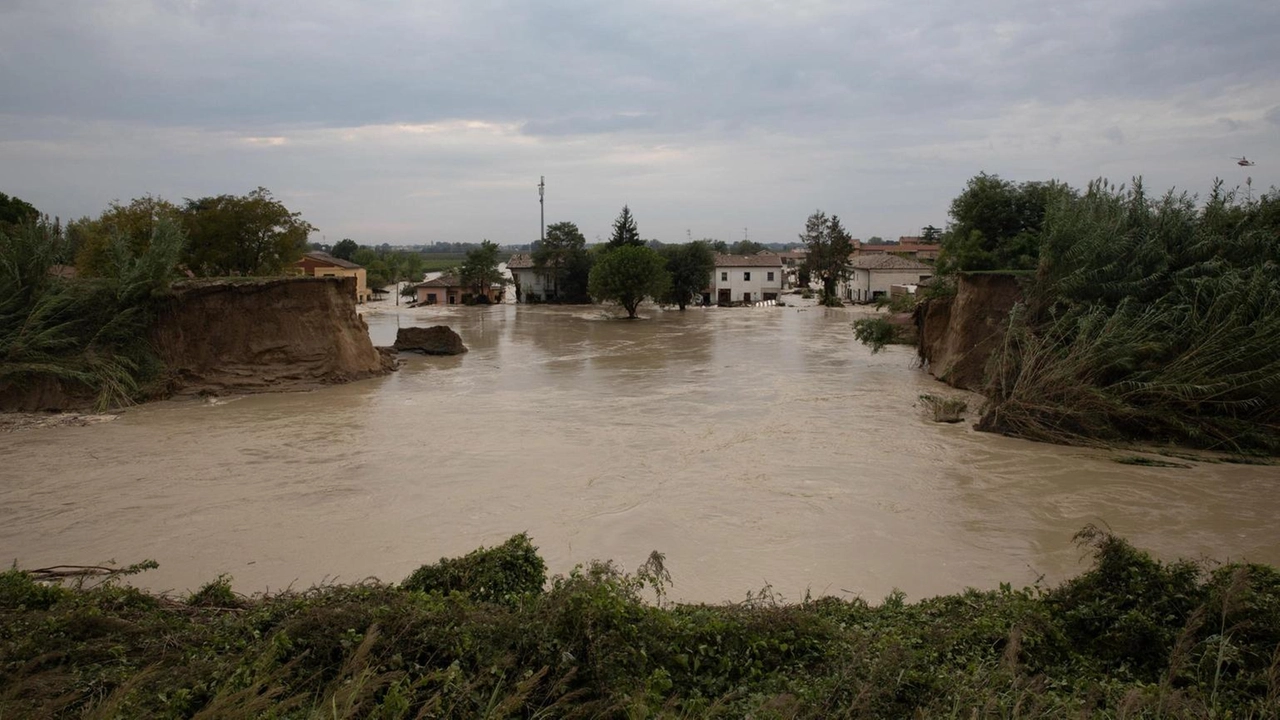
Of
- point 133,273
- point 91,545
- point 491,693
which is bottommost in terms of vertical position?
point 91,545

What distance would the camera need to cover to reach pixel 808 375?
23.7 m

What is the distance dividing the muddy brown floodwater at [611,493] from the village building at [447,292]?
58863 mm

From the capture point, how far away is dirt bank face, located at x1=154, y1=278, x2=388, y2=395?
2059 cm

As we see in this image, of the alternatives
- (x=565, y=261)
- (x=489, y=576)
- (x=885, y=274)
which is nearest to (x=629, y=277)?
(x=565, y=261)

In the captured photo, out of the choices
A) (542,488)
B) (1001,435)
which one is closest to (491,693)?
(542,488)

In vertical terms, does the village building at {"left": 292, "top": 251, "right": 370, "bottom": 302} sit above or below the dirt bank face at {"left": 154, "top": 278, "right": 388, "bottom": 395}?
above

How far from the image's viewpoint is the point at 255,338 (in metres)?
21.8

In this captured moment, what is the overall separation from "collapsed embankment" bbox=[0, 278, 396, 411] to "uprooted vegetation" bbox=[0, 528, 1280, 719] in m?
17.1

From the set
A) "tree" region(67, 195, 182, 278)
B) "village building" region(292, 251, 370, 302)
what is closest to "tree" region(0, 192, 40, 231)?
"tree" region(67, 195, 182, 278)

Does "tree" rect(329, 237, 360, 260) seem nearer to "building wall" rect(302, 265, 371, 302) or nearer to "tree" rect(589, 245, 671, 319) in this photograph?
"building wall" rect(302, 265, 371, 302)

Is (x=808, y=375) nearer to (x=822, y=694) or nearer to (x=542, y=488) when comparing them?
(x=542, y=488)

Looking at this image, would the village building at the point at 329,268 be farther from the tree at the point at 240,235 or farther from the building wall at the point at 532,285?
the tree at the point at 240,235

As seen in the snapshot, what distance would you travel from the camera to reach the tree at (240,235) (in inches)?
1246

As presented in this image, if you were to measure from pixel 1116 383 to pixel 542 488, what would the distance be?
1075cm
